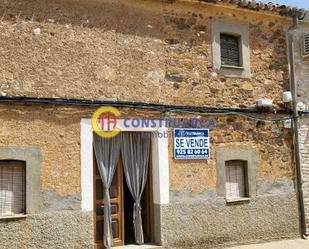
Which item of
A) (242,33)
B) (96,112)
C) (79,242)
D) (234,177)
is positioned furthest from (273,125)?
(79,242)

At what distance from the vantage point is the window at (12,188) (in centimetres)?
646

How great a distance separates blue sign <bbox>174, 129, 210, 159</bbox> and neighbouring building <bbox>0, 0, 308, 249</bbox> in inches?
4.7

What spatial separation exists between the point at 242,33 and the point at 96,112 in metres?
3.74

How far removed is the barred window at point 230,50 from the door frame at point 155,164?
217cm

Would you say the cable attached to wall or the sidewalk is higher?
the cable attached to wall

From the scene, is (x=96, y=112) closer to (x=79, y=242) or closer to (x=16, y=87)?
(x=16, y=87)

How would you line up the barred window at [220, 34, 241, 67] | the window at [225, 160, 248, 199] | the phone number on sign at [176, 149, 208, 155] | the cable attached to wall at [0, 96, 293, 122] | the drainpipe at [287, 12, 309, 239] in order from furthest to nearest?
the drainpipe at [287, 12, 309, 239], the barred window at [220, 34, 241, 67], the window at [225, 160, 248, 199], the phone number on sign at [176, 149, 208, 155], the cable attached to wall at [0, 96, 293, 122]

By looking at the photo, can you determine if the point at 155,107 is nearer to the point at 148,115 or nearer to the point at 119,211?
the point at 148,115

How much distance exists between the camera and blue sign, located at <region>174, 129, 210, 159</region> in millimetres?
7809

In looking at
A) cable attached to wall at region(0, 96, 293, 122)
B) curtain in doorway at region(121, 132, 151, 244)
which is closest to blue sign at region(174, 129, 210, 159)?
cable attached to wall at region(0, 96, 293, 122)

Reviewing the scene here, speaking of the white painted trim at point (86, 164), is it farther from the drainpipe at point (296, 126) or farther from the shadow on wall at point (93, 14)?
the drainpipe at point (296, 126)

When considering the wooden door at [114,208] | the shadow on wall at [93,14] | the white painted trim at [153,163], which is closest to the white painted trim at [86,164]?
the white painted trim at [153,163]

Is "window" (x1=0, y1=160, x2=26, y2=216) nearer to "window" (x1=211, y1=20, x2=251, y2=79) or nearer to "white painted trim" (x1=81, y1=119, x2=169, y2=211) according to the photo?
"white painted trim" (x1=81, y1=119, x2=169, y2=211)

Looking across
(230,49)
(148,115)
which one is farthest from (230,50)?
(148,115)
